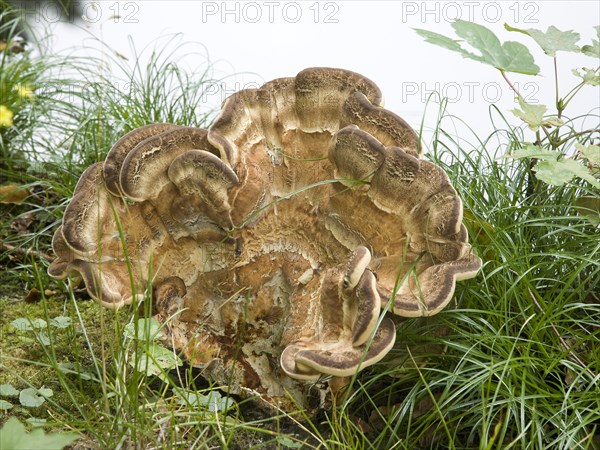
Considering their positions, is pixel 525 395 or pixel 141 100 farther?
pixel 141 100

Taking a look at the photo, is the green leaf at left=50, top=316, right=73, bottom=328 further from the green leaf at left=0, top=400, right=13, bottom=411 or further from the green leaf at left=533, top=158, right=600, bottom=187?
the green leaf at left=533, top=158, right=600, bottom=187

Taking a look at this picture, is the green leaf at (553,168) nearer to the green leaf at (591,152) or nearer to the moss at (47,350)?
the green leaf at (591,152)

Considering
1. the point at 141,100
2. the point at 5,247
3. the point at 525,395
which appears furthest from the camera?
the point at 141,100

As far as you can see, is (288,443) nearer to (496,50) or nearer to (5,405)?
(5,405)

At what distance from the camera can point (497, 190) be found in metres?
2.72

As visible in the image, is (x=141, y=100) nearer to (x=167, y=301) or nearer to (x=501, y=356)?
(x=167, y=301)

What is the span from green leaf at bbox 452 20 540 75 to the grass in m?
0.48

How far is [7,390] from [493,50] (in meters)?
1.88

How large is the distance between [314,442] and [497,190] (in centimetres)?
119

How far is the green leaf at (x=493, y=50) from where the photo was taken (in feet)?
7.60

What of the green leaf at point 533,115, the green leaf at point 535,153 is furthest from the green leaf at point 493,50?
the green leaf at point 535,153

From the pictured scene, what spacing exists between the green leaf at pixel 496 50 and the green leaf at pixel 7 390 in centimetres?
179

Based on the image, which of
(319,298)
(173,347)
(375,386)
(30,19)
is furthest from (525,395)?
(30,19)

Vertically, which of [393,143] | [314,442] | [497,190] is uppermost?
[393,143]
